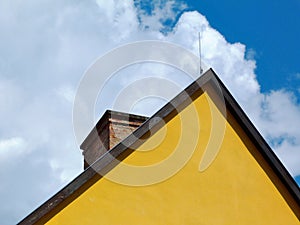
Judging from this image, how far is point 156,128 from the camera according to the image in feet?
28.1

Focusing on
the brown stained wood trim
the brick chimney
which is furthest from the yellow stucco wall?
the brick chimney

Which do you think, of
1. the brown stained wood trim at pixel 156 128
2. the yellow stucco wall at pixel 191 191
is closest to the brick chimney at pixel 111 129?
the brown stained wood trim at pixel 156 128

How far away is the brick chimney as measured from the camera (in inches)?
396

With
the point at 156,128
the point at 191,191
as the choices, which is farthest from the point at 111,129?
the point at 191,191

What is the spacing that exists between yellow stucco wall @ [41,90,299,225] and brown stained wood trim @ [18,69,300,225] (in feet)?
0.45

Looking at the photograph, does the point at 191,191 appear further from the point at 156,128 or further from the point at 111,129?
the point at 111,129

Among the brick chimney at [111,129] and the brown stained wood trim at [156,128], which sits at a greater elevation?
the brick chimney at [111,129]

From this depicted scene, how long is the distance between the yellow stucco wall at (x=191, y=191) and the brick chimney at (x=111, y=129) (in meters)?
1.54

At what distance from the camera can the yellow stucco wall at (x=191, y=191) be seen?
763 centimetres

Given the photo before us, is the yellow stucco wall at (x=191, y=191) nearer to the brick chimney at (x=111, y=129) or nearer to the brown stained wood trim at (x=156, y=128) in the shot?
the brown stained wood trim at (x=156, y=128)

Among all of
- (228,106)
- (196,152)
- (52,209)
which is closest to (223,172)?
(196,152)

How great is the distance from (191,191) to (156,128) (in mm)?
1158

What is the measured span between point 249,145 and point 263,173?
0.56m

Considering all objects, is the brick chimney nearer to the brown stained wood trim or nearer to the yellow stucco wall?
the brown stained wood trim
